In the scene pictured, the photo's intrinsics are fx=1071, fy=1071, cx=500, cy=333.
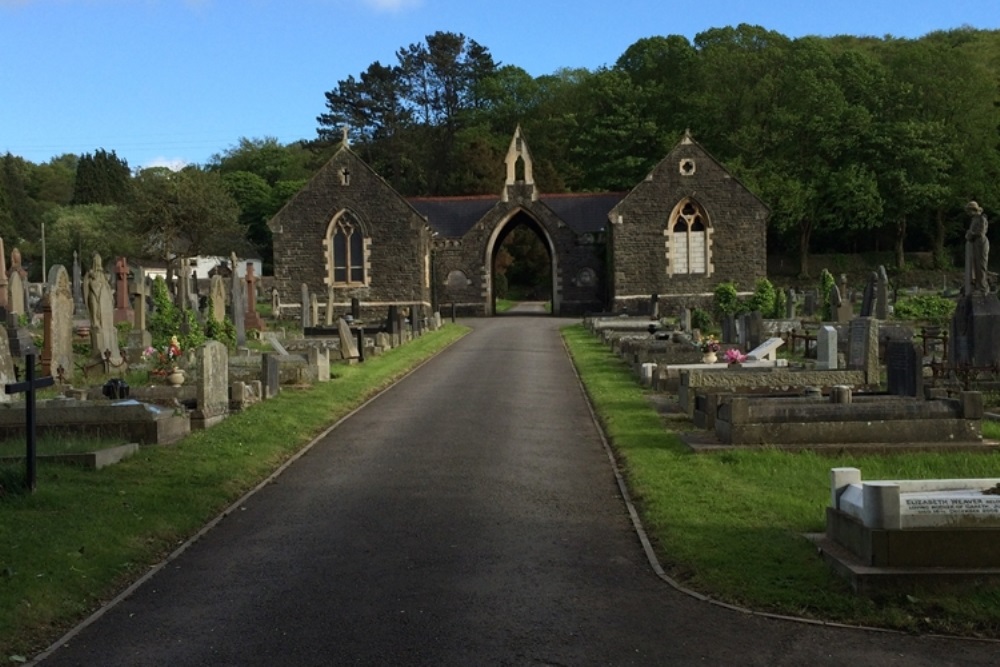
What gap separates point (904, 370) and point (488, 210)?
4309cm

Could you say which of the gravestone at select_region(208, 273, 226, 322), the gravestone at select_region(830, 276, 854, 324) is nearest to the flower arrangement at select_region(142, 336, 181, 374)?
the gravestone at select_region(208, 273, 226, 322)

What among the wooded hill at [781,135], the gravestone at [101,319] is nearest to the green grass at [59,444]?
the gravestone at [101,319]

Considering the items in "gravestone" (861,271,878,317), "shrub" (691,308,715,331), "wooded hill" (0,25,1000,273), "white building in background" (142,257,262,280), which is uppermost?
"wooded hill" (0,25,1000,273)

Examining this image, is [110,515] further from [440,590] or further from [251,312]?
[251,312]

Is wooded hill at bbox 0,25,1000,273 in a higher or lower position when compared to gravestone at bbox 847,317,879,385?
higher

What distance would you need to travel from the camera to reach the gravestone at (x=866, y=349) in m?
17.7

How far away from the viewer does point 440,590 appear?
7.51 meters

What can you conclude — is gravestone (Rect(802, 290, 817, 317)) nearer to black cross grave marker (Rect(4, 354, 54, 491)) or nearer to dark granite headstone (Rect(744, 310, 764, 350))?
dark granite headstone (Rect(744, 310, 764, 350))

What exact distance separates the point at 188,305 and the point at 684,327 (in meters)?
16.0

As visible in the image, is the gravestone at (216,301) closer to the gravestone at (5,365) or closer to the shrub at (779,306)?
the gravestone at (5,365)

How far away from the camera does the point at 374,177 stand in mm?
51562

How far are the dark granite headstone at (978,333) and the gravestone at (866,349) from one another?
103 inches

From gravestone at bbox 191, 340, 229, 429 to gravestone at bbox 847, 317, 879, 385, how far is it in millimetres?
10072

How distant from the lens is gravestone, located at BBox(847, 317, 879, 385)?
17.7 m
